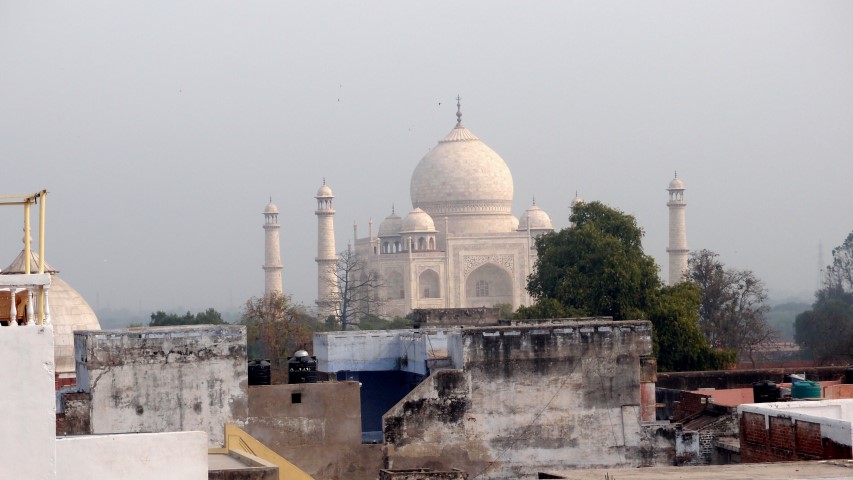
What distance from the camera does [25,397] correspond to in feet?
21.9

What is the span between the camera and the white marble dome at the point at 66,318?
2678cm

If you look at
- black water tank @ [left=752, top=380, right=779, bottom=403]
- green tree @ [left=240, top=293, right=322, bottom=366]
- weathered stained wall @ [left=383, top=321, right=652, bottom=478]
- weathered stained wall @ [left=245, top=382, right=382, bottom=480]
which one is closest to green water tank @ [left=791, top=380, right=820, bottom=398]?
black water tank @ [left=752, top=380, right=779, bottom=403]

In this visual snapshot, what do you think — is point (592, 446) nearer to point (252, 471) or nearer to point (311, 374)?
point (311, 374)

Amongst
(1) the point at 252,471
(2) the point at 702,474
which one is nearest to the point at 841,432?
(2) the point at 702,474

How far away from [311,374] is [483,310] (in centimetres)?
553

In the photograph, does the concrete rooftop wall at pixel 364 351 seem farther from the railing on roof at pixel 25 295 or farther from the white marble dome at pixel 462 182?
the white marble dome at pixel 462 182

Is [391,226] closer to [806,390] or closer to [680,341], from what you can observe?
[680,341]

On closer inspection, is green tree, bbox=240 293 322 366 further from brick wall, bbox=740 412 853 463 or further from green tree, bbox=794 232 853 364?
brick wall, bbox=740 412 853 463

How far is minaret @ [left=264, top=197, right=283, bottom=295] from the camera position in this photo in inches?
2421

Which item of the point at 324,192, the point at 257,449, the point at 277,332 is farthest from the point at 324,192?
the point at 257,449

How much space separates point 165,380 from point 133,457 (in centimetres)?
574

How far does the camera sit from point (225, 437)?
12.7 metres

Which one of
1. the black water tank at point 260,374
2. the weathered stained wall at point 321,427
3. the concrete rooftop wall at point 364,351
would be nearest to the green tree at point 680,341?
the concrete rooftop wall at point 364,351

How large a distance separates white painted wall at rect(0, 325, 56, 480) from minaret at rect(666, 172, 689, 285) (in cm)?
5271
